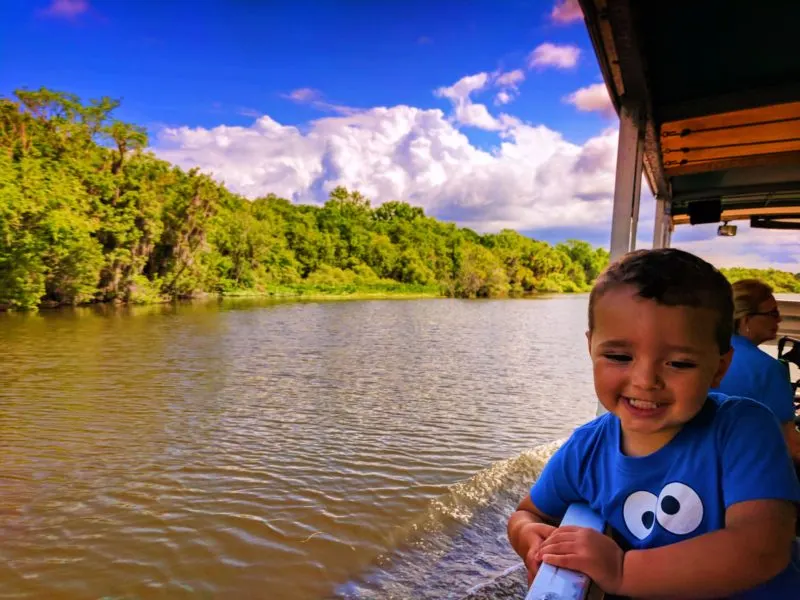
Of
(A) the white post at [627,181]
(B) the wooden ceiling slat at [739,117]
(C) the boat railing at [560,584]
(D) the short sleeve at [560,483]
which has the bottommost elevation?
(C) the boat railing at [560,584]

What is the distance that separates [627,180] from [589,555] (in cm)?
318

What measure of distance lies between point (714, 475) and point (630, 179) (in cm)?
301

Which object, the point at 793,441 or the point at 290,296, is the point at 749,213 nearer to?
the point at 793,441

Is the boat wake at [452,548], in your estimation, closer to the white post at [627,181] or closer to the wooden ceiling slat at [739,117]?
the white post at [627,181]

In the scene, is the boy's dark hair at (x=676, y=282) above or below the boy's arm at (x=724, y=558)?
above

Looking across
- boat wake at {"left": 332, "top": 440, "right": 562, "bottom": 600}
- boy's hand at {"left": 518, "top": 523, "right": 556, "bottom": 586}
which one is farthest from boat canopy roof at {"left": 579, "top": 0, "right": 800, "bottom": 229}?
boat wake at {"left": 332, "top": 440, "right": 562, "bottom": 600}

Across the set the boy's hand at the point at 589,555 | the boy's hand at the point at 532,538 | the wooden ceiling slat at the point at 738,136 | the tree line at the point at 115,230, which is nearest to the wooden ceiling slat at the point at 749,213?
the wooden ceiling slat at the point at 738,136

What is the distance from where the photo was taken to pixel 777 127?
13.5 feet

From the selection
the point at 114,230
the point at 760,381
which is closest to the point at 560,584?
the point at 760,381

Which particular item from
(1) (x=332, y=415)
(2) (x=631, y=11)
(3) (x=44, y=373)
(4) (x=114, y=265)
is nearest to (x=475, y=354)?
(1) (x=332, y=415)

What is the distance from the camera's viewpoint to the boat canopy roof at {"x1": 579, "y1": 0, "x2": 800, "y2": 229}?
273cm

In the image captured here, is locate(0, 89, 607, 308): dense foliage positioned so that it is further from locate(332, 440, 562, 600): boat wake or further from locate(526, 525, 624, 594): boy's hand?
locate(526, 525, 624, 594): boy's hand

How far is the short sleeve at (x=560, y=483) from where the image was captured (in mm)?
1265

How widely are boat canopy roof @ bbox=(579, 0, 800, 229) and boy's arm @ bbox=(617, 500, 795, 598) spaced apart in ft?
7.30
